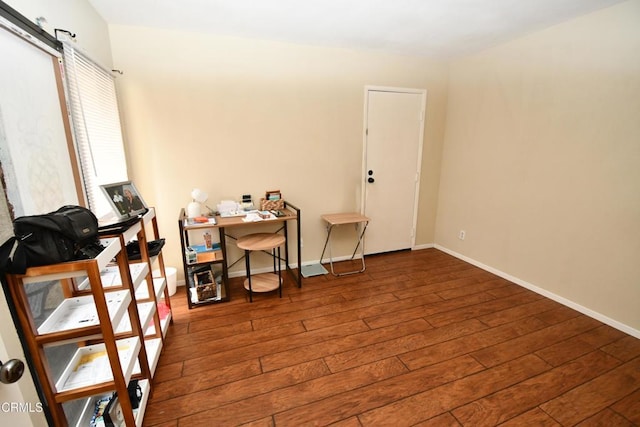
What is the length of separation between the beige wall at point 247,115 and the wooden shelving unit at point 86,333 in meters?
1.15

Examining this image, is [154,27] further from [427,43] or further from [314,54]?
[427,43]

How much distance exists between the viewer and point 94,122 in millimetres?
1915

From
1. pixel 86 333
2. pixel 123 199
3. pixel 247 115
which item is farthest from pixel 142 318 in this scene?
pixel 247 115

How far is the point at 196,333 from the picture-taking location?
2201 mm

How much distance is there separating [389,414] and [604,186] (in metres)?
2.48

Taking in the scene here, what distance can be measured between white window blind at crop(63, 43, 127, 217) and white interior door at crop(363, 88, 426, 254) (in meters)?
2.52

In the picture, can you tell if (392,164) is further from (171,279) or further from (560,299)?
(171,279)

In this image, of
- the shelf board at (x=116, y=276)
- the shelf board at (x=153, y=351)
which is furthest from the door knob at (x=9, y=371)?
the shelf board at (x=153, y=351)

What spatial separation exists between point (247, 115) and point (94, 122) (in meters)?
1.29

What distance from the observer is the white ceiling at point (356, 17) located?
206 cm

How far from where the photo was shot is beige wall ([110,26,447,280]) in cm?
252

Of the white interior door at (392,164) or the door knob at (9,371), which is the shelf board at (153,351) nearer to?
the door knob at (9,371)

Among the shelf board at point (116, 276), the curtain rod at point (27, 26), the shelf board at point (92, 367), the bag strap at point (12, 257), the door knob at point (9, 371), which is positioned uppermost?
the curtain rod at point (27, 26)

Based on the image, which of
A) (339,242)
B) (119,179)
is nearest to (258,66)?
(119,179)
